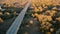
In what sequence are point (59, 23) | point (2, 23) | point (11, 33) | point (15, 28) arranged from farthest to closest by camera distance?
point (2, 23), point (59, 23), point (15, 28), point (11, 33)

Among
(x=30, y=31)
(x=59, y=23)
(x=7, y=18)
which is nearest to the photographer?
(x=30, y=31)

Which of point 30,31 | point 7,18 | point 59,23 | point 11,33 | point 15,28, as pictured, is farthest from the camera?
point 7,18

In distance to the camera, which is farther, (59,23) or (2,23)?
(2,23)

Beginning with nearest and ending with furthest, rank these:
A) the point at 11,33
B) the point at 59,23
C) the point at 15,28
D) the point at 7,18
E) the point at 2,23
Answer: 1. the point at 11,33
2. the point at 15,28
3. the point at 59,23
4. the point at 2,23
5. the point at 7,18

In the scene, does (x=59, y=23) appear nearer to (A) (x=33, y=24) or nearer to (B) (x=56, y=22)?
(B) (x=56, y=22)

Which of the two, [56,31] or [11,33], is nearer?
[11,33]

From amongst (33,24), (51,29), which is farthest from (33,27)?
(51,29)

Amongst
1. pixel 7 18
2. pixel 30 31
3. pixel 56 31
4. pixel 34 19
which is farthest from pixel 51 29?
pixel 7 18

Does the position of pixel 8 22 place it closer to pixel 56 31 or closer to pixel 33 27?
pixel 33 27
